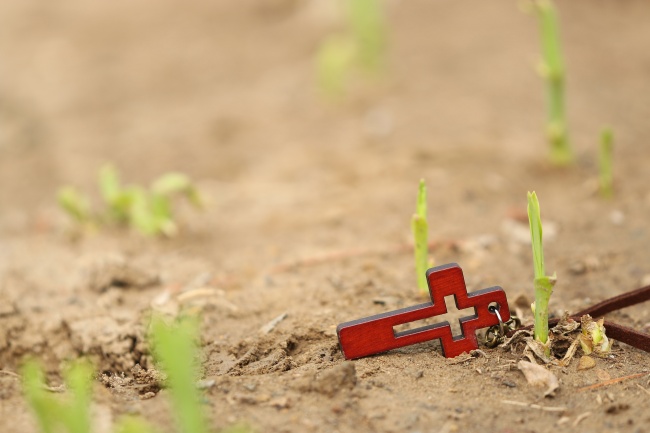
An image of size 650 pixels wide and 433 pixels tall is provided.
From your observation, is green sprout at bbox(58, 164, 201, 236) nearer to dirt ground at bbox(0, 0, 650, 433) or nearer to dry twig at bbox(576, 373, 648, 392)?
dirt ground at bbox(0, 0, 650, 433)

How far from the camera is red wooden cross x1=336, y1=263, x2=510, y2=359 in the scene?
1502 millimetres

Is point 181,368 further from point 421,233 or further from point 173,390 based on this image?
point 421,233

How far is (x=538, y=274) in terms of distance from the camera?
1.43m

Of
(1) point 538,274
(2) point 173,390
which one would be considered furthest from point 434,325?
(2) point 173,390

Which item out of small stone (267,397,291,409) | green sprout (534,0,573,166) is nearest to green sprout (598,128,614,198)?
green sprout (534,0,573,166)

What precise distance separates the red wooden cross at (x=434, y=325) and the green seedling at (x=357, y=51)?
220 cm

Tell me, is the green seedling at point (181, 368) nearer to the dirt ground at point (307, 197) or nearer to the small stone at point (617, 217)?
the dirt ground at point (307, 197)

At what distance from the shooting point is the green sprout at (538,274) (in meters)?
1.40

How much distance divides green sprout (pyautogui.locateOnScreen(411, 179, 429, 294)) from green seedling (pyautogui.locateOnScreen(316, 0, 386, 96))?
6.33 feet

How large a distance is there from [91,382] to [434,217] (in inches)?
54.1

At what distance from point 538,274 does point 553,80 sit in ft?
4.39

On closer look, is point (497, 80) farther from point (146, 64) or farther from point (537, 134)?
point (146, 64)

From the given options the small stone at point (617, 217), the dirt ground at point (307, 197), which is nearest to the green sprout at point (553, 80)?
the dirt ground at point (307, 197)

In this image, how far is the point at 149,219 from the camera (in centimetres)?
247
